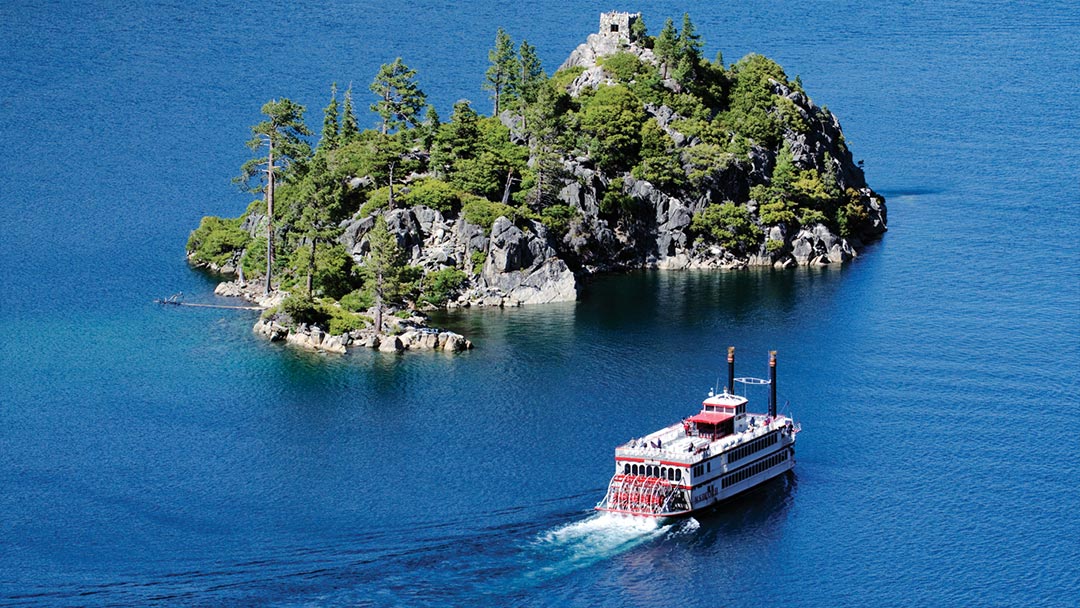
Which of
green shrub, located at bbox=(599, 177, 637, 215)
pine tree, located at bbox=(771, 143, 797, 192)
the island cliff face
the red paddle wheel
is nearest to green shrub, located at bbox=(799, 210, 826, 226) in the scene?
the island cliff face

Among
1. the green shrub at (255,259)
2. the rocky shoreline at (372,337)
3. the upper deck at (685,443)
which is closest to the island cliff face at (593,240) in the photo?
the green shrub at (255,259)

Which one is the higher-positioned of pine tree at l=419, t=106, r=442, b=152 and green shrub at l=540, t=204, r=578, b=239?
pine tree at l=419, t=106, r=442, b=152

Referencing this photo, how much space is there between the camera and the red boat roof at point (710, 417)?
122562 mm

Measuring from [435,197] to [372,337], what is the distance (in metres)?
27.2

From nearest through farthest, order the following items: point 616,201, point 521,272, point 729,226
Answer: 1. point 521,272
2. point 616,201
3. point 729,226

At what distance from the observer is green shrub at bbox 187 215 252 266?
633 ft

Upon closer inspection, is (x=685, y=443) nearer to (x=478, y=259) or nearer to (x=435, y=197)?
(x=478, y=259)

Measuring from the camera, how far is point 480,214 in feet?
586

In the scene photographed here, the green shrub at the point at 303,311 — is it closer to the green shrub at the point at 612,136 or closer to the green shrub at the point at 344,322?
→ the green shrub at the point at 344,322

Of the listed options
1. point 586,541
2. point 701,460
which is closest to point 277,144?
point 701,460

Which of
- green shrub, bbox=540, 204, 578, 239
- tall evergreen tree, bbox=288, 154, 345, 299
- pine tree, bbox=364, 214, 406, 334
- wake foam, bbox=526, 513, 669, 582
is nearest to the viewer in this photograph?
A: wake foam, bbox=526, 513, 669, 582

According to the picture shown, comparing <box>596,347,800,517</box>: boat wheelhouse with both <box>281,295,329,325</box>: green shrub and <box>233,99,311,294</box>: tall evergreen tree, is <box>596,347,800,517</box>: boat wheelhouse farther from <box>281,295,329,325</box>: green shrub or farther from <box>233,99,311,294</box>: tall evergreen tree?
<box>233,99,311,294</box>: tall evergreen tree

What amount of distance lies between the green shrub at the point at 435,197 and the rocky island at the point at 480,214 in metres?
0.16

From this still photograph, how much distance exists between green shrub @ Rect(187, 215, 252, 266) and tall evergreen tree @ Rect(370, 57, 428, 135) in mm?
21808
